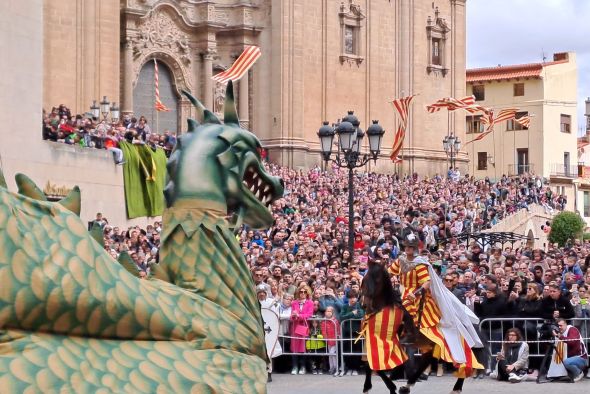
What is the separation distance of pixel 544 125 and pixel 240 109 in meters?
30.6

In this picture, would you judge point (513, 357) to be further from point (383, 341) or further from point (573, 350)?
point (383, 341)

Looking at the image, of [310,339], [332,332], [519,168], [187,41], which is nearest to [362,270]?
[332,332]

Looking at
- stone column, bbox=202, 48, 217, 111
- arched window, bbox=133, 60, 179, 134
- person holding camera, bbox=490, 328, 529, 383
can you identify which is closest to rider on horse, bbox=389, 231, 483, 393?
person holding camera, bbox=490, 328, 529, 383

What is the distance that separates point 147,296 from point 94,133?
25223 millimetres

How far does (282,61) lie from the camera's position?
51500 mm

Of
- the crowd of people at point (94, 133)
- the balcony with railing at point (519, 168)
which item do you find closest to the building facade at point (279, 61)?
the crowd of people at point (94, 133)

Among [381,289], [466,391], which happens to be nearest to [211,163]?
[381,289]

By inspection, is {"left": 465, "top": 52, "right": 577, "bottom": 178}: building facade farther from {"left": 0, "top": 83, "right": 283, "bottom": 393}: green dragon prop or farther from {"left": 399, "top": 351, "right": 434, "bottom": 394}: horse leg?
{"left": 0, "top": 83, "right": 283, "bottom": 393}: green dragon prop

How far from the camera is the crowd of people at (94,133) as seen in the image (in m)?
28.6

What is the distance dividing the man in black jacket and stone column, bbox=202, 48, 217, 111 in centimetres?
3285

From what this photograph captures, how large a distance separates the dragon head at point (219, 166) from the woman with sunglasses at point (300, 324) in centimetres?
1212

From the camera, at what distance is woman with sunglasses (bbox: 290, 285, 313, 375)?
18.4 metres

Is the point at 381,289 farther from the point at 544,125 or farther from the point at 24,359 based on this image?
the point at 544,125

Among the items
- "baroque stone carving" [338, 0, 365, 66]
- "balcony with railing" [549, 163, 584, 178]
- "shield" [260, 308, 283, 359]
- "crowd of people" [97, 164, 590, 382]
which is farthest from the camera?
"balcony with railing" [549, 163, 584, 178]
